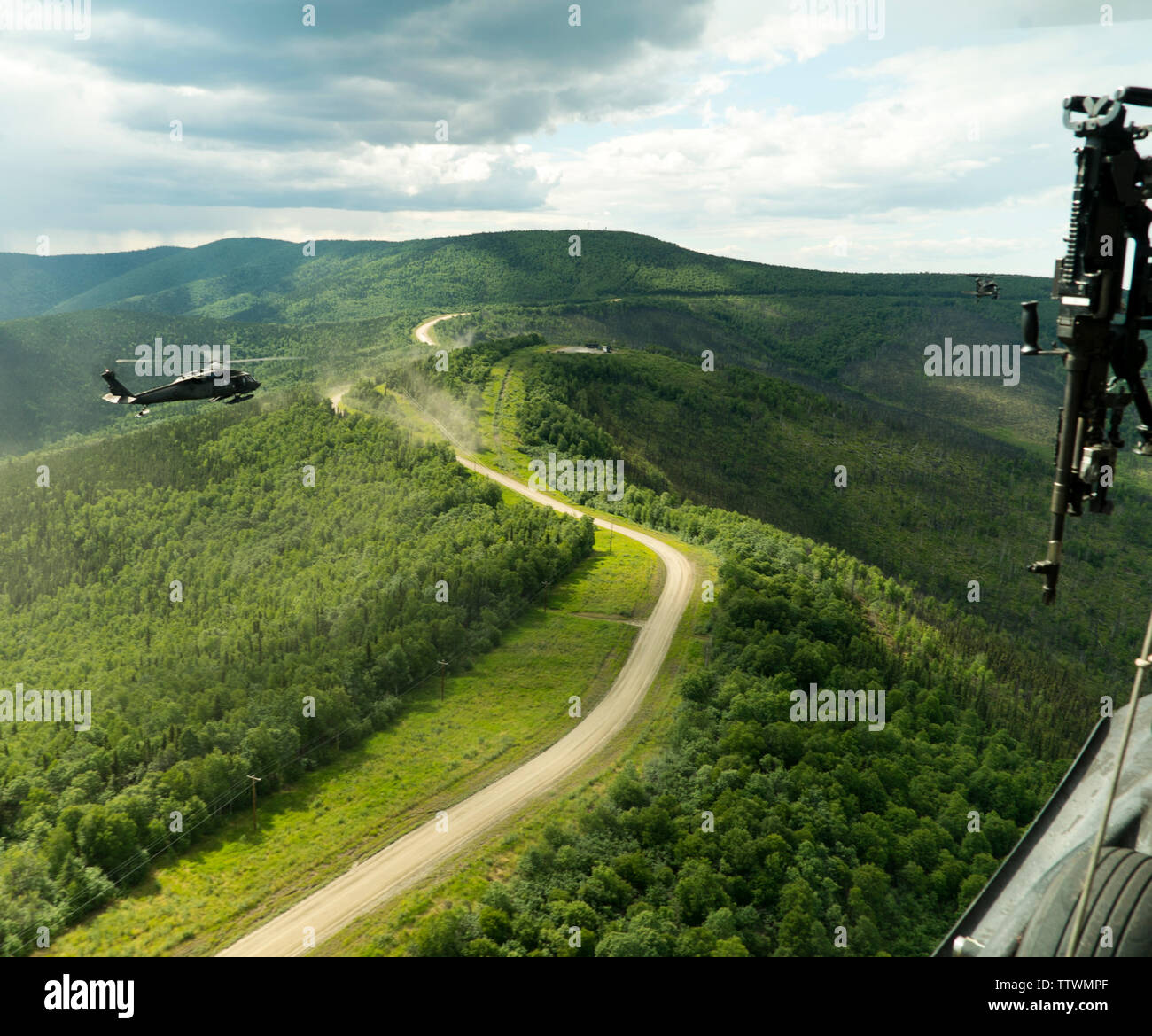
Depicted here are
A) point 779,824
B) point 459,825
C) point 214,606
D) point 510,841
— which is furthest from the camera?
point 214,606

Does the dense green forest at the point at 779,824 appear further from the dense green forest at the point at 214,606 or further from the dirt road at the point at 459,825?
the dense green forest at the point at 214,606

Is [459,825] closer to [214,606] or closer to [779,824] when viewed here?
[779,824]

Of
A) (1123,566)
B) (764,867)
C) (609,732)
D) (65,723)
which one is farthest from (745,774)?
(1123,566)

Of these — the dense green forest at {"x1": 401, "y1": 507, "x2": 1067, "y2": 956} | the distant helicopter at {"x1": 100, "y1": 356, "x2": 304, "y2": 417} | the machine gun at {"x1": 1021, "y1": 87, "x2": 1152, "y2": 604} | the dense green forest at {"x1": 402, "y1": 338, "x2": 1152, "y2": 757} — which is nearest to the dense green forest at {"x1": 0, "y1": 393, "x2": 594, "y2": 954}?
the dense green forest at {"x1": 401, "y1": 507, "x2": 1067, "y2": 956}

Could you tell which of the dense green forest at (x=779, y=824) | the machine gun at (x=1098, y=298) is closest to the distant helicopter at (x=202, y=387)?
the dense green forest at (x=779, y=824)

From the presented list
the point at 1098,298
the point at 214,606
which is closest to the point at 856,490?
the point at 214,606

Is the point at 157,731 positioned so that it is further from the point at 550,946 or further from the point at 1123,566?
the point at 1123,566

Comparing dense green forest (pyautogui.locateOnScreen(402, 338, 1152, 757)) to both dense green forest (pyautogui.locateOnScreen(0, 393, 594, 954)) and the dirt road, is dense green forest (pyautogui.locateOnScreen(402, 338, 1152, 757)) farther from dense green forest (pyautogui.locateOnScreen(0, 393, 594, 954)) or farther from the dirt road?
the dirt road
